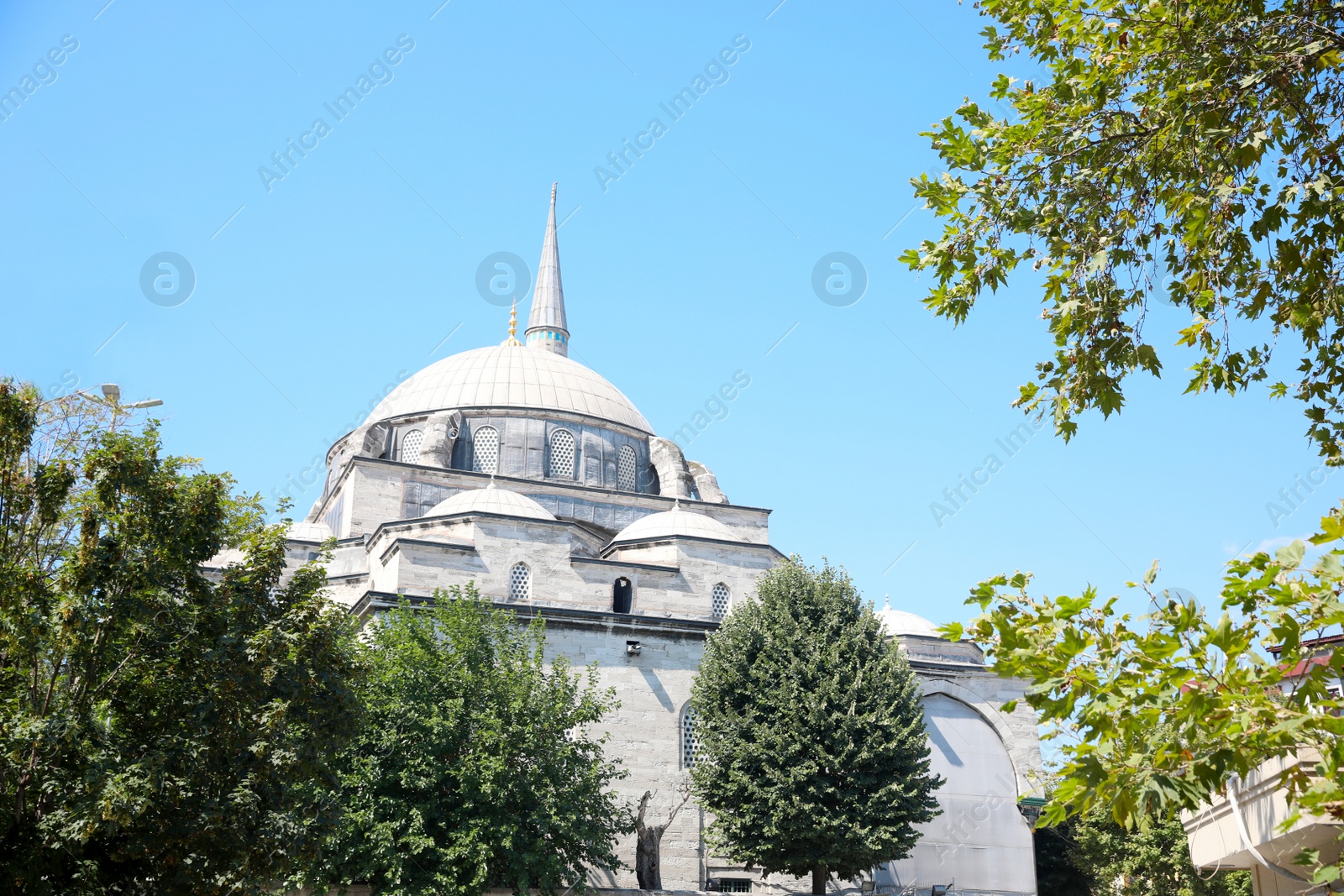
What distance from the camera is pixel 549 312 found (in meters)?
50.4

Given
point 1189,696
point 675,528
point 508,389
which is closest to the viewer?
Answer: point 1189,696

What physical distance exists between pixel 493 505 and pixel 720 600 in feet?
18.0

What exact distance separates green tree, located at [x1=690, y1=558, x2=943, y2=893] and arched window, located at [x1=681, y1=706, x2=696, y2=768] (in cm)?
201

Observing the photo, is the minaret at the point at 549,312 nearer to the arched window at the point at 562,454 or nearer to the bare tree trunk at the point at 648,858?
the arched window at the point at 562,454

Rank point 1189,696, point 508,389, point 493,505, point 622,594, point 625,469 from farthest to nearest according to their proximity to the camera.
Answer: point 508,389
point 625,469
point 493,505
point 622,594
point 1189,696

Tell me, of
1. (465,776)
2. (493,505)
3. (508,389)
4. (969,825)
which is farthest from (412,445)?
(969,825)

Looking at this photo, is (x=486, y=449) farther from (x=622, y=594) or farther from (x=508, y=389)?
(x=622, y=594)

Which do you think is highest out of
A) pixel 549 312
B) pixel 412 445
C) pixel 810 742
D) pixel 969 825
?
pixel 549 312

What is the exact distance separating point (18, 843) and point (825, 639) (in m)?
13.7

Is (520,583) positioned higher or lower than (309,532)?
lower

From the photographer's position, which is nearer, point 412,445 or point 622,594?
point 622,594

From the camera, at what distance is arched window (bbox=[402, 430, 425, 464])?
1266 inches

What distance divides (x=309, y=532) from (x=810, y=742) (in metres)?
15.0

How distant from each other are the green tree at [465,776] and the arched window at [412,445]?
11693 millimetres
